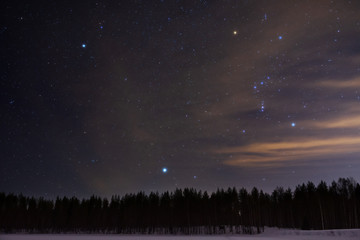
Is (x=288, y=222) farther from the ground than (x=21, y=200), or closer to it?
closer to it

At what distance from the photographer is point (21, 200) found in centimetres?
11656

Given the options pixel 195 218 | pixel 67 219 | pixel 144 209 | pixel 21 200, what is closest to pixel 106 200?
pixel 67 219

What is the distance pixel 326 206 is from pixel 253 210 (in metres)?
21.0

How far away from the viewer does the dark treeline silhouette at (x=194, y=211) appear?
72625 mm

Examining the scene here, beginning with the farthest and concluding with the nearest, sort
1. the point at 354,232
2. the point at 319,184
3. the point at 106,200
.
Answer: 1. the point at 106,200
2. the point at 319,184
3. the point at 354,232

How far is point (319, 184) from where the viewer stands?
264 ft

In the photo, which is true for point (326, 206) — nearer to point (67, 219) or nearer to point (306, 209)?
point (306, 209)

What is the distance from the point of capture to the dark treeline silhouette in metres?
72.6

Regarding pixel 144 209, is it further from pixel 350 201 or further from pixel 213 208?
pixel 350 201

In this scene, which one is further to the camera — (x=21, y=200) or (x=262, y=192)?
(x=21, y=200)

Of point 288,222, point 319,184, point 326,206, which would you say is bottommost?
point 288,222

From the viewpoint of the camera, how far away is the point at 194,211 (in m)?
89.4

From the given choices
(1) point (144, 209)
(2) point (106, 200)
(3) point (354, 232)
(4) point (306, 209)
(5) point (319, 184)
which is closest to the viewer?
(3) point (354, 232)

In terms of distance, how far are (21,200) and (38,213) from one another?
14990mm
